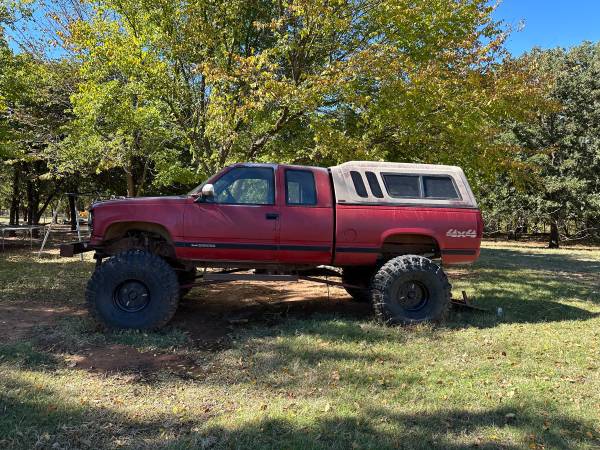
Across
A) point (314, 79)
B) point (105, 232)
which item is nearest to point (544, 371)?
point (105, 232)

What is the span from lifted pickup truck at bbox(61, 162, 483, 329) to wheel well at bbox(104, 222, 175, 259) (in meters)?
0.01

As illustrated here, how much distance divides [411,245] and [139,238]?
3.79 metres

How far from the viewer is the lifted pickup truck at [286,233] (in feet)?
20.2

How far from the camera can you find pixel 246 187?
6.50 metres

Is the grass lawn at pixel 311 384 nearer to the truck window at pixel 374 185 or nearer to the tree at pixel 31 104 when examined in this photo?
the truck window at pixel 374 185

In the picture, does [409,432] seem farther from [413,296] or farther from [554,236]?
[554,236]

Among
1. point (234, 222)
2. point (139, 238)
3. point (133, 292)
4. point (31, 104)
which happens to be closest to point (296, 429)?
point (234, 222)

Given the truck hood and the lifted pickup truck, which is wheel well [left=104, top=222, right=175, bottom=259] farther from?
the truck hood

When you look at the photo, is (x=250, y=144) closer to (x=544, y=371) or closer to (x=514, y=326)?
(x=514, y=326)

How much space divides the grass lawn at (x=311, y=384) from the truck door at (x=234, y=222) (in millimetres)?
1007

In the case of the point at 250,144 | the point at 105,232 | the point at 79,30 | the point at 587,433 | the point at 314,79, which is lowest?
the point at 587,433

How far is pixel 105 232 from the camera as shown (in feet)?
20.8

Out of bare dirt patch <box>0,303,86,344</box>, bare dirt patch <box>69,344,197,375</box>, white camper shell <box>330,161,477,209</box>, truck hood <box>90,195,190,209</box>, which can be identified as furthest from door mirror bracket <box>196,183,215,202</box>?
bare dirt patch <box>0,303,86,344</box>

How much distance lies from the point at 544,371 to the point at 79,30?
11.3 meters
